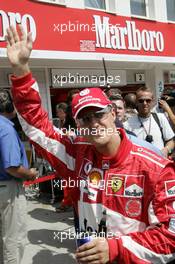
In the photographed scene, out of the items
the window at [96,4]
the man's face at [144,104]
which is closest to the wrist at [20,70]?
the man's face at [144,104]

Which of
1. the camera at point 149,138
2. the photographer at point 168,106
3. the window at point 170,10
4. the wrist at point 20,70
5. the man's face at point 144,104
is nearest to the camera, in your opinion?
the wrist at point 20,70

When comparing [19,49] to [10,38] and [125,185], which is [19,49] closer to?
[10,38]

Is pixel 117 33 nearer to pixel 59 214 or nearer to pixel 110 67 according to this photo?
pixel 110 67

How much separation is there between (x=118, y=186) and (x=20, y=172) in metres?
1.67

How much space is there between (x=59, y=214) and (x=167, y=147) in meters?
2.64

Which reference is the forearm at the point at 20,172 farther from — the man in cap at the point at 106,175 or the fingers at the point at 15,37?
the fingers at the point at 15,37

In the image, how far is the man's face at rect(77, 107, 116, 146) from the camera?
1.79m

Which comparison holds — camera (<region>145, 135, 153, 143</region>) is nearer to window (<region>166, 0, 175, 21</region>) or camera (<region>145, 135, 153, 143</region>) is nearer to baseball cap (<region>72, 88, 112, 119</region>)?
baseball cap (<region>72, 88, 112, 119</region>)

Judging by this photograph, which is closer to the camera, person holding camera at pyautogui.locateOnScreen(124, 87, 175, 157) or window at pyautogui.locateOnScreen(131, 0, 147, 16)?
person holding camera at pyautogui.locateOnScreen(124, 87, 175, 157)

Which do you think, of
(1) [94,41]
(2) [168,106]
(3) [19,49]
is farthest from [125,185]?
(1) [94,41]

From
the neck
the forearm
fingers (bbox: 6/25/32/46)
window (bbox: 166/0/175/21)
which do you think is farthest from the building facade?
the neck

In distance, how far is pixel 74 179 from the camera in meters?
2.04

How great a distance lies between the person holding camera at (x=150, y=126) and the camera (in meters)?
4.22

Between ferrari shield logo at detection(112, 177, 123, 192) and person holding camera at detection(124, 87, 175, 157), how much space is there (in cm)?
244
